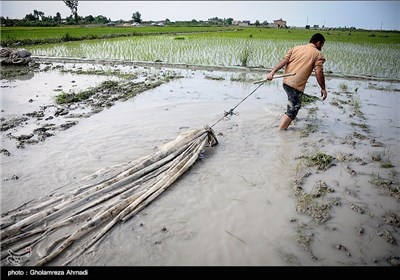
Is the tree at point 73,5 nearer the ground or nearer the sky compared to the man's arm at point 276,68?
nearer the sky

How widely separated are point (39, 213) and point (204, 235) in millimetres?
1570

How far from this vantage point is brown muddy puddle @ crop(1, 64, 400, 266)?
2184mm

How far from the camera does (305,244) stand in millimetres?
2229

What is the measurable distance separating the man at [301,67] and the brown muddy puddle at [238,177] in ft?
2.44

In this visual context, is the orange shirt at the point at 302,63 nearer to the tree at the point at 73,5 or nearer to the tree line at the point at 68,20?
the tree line at the point at 68,20

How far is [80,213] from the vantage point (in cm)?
242

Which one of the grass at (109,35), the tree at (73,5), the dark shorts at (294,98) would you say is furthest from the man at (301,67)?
the tree at (73,5)

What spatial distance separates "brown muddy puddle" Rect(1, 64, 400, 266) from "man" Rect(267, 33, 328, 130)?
29.3 inches

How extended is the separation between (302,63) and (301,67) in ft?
0.22

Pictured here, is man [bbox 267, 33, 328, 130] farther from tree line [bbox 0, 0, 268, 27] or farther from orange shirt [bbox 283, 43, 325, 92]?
tree line [bbox 0, 0, 268, 27]

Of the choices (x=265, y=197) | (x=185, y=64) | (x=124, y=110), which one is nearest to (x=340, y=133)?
(x=265, y=197)

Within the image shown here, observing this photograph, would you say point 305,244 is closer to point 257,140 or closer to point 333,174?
point 333,174

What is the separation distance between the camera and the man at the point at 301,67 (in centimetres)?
414

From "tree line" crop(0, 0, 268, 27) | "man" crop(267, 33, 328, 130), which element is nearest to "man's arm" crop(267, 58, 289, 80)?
"man" crop(267, 33, 328, 130)
